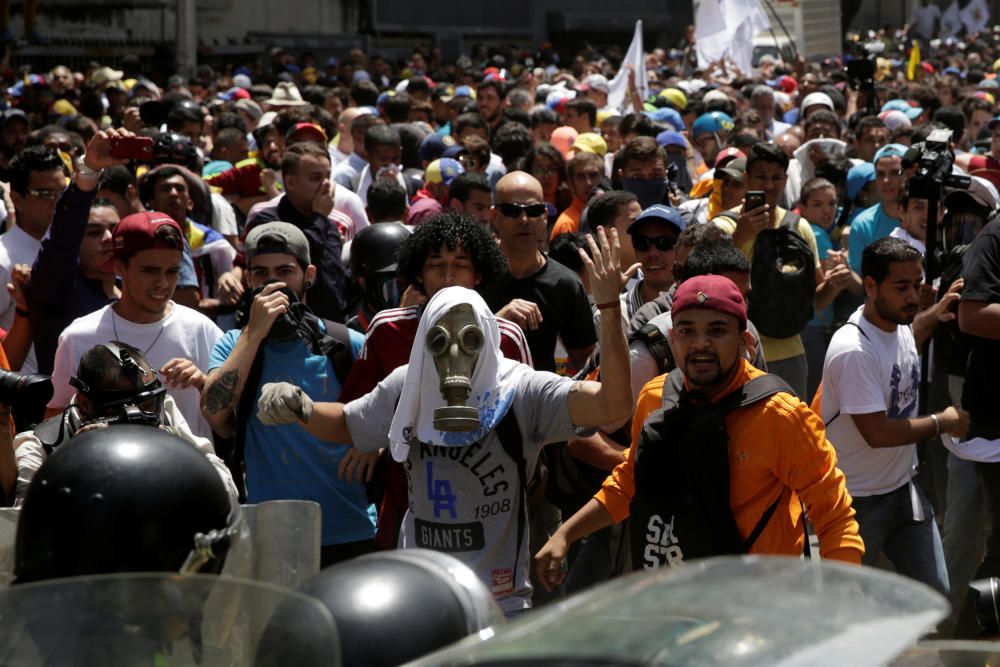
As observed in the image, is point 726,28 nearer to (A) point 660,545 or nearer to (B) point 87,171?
(B) point 87,171

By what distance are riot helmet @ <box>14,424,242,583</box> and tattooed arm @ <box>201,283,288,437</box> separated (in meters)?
2.10

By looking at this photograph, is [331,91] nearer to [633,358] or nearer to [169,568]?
[633,358]

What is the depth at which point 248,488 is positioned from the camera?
5000 millimetres

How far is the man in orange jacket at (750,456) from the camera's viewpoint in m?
3.97

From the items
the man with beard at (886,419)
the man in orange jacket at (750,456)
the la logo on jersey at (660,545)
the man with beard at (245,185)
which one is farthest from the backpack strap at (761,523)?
the man with beard at (245,185)

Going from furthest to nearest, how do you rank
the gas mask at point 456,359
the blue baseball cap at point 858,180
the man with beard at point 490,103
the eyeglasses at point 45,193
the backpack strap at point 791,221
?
1. the man with beard at point 490,103
2. the blue baseball cap at point 858,180
3. the backpack strap at point 791,221
4. the eyeglasses at point 45,193
5. the gas mask at point 456,359

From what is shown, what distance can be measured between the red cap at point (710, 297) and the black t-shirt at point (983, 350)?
1.99m

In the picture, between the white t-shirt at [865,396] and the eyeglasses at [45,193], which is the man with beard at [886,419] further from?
the eyeglasses at [45,193]

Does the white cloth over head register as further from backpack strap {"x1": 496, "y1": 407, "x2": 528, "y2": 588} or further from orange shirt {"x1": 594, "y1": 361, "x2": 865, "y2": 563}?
orange shirt {"x1": 594, "y1": 361, "x2": 865, "y2": 563}

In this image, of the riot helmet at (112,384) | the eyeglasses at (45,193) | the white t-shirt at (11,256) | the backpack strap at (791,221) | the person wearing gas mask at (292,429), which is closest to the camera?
the riot helmet at (112,384)

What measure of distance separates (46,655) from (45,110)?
1499 cm

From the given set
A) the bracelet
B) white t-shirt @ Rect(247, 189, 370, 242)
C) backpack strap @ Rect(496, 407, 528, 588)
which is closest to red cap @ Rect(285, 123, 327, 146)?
white t-shirt @ Rect(247, 189, 370, 242)

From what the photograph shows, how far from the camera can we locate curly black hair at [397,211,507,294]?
189 inches

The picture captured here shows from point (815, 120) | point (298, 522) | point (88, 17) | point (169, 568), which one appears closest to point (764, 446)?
point (298, 522)
